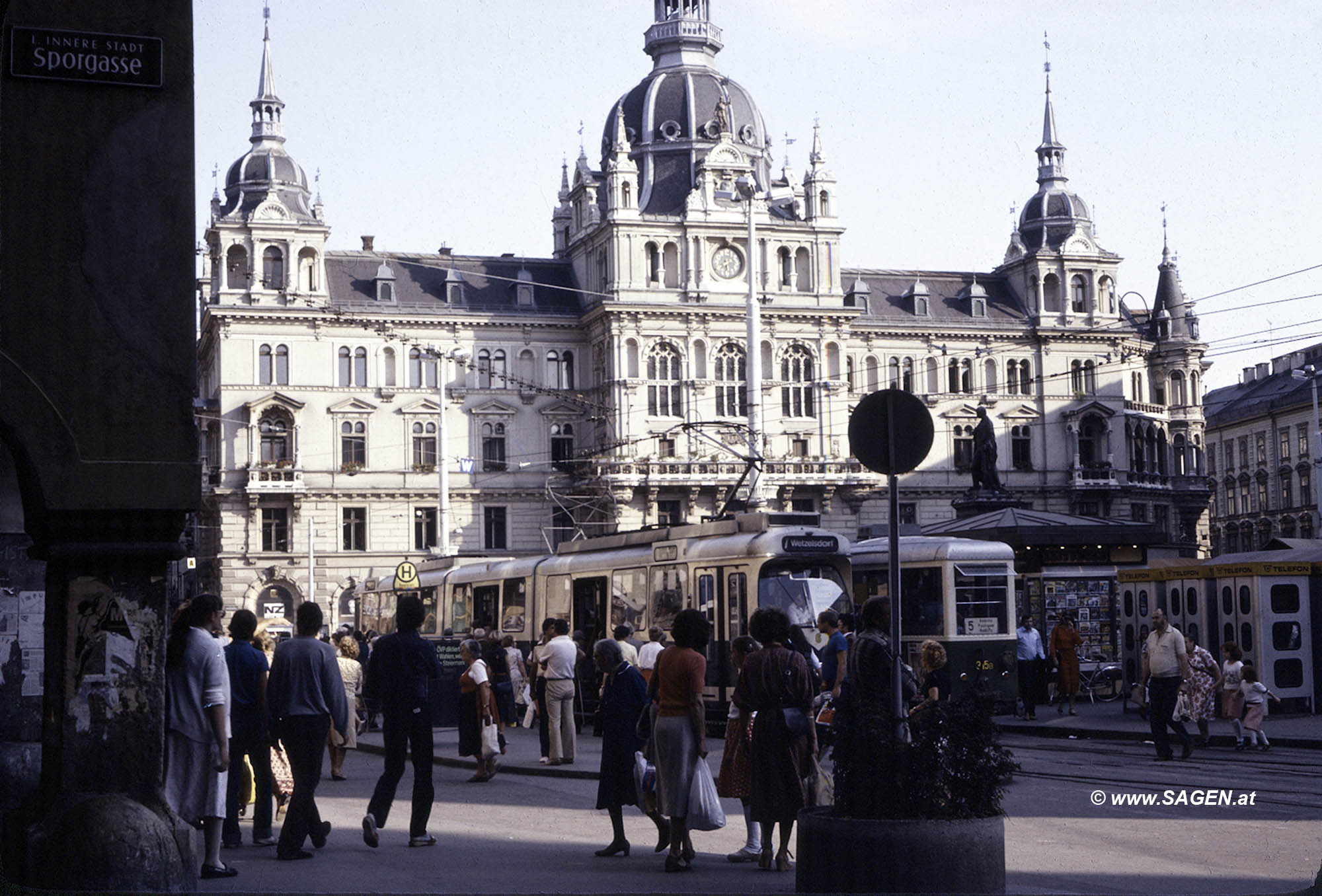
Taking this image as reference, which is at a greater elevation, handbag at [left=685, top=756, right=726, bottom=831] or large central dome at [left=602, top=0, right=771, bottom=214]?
large central dome at [left=602, top=0, right=771, bottom=214]

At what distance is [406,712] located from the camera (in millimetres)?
12922

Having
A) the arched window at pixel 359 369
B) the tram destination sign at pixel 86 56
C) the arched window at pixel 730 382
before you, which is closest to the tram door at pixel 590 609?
the tram destination sign at pixel 86 56

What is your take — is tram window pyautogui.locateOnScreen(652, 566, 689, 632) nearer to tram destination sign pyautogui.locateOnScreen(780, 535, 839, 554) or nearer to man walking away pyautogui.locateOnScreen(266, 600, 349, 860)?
tram destination sign pyautogui.locateOnScreen(780, 535, 839, 554)

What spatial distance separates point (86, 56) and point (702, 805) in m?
6.13

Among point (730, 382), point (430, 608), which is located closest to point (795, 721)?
point (430, 608)

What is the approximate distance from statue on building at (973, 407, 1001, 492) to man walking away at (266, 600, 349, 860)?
106ft

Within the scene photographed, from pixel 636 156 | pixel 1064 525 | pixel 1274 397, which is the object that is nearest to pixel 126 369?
pixel 1064 525

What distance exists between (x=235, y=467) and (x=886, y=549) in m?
46.6

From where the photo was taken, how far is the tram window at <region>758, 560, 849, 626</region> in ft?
86.6

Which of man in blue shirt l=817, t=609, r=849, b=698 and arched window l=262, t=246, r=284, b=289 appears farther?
arched window l=262, t=246, r=284, b=289

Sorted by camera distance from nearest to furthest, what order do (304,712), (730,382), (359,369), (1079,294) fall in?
(304,712), (359,369), (730,382), (1079,294)

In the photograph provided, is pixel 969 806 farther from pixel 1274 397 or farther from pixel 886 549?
pixel 1274 397

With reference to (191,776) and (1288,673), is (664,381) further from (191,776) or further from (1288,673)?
(191,776)

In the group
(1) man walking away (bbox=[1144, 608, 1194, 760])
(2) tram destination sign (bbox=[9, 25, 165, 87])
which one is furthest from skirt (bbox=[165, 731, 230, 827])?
(1) man walking away (bbox=[1144, 608, 1194, 760])
